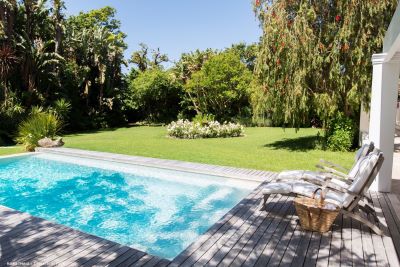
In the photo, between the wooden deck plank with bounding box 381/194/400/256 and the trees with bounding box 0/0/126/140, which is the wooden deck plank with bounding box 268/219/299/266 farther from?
the trees with bounding box 0/0/126/140

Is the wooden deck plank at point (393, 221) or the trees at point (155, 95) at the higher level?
the trees at point (155, 95)

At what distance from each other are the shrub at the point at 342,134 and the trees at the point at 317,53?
39 centimetres

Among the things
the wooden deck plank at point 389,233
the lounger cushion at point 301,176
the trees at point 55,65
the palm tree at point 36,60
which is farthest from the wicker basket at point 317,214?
the palm tree at point 36,60

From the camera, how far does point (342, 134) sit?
12.2 metres

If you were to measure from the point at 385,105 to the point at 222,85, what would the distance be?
2005 centimetres

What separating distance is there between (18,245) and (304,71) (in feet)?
34.4

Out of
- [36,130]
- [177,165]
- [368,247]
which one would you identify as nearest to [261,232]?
[368,247]

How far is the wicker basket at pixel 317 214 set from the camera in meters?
4.16

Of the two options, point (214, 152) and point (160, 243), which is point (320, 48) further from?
point (160, 243)

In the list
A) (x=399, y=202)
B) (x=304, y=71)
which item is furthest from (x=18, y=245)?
(x=304, y=71)

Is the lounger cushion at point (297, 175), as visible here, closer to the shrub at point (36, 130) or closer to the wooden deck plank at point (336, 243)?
the wooden deck plank at point (336, 243)

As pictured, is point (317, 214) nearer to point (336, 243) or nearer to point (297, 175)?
point (336, 243)

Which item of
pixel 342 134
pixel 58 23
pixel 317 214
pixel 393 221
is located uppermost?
pixel 58 23

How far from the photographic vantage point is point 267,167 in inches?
370
